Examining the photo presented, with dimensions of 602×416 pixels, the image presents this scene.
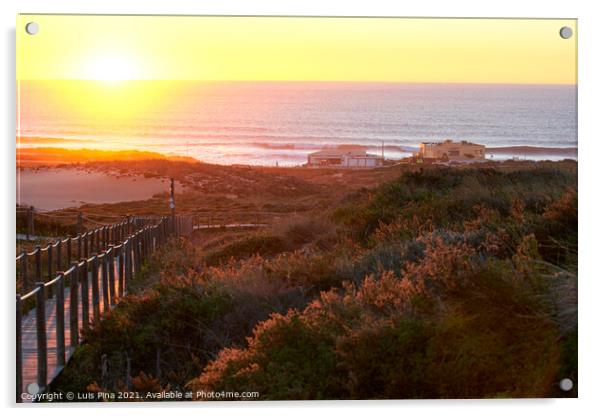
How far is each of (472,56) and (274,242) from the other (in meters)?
5.97

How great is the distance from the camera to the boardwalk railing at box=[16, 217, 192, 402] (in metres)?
8.25

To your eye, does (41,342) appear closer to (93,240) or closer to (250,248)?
(93,240)

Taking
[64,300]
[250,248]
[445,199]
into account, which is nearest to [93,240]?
[250,248]

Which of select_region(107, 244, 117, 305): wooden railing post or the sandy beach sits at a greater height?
the sandy beach

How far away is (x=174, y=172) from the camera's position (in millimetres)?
11664

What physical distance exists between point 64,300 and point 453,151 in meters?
4.40

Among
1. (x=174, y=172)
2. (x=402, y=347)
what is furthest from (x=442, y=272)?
(x=174, y=172)

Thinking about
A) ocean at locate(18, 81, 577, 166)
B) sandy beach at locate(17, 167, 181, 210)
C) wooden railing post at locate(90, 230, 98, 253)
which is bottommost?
wooden railing post at locate(90, 230, 98, 253)

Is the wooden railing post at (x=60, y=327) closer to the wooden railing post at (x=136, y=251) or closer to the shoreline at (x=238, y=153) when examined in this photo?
the shoreline at (x=238, y=153)

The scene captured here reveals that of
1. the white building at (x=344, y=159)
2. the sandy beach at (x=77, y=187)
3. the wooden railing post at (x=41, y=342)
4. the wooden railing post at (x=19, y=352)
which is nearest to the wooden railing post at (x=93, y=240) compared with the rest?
the sandy beach at (x=77, y=187)

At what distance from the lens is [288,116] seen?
10.8 metres

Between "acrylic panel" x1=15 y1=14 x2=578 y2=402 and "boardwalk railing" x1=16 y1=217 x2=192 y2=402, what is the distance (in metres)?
0.03

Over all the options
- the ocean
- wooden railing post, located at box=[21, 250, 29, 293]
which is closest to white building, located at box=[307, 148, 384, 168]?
the ocean

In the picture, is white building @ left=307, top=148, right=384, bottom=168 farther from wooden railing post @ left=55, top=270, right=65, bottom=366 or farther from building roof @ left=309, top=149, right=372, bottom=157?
wooden railing post @ left=55, top=270, right=65, bottom=366
